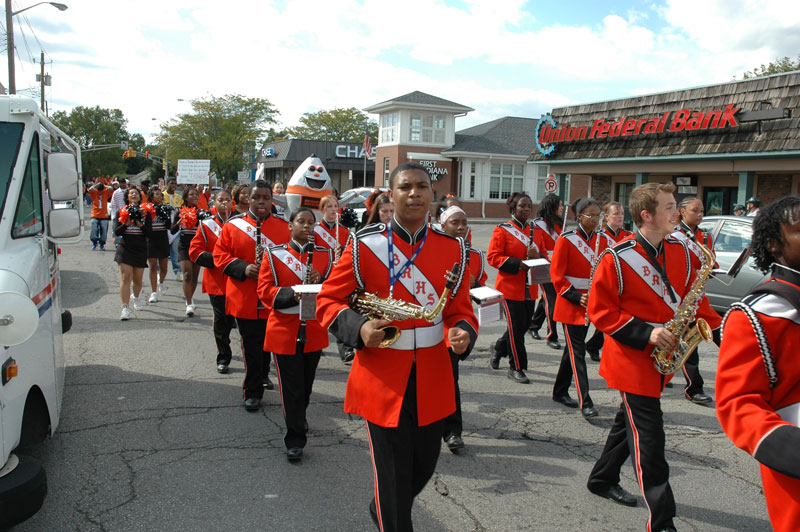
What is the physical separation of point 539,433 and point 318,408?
2.16 m

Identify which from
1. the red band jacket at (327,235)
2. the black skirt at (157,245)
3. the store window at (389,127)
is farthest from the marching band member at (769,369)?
the store window at (389,127)

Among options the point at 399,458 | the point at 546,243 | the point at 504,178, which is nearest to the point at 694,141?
the point at 546,243

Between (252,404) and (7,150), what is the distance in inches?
118

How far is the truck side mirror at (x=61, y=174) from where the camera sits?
458 cm

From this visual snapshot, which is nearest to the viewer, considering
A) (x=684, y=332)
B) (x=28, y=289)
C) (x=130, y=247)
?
(x=28, y=289)

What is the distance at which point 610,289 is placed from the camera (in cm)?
398

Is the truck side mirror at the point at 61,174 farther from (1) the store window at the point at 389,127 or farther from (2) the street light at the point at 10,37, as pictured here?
(1) the store window at the point at 389,127

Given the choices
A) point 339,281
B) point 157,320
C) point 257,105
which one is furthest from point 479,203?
point 339,281

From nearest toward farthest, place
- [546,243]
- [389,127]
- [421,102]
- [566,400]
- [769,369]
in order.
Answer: [769,369] → [566,400] → [546,243] → [421,102] → [389,127]

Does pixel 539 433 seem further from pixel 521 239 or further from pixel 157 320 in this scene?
pixel 157 320

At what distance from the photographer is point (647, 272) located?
13.0ft

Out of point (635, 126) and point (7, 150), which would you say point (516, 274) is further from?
point (635, 126)

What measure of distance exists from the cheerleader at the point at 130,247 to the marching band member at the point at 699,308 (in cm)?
774

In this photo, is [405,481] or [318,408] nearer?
[405,481]
